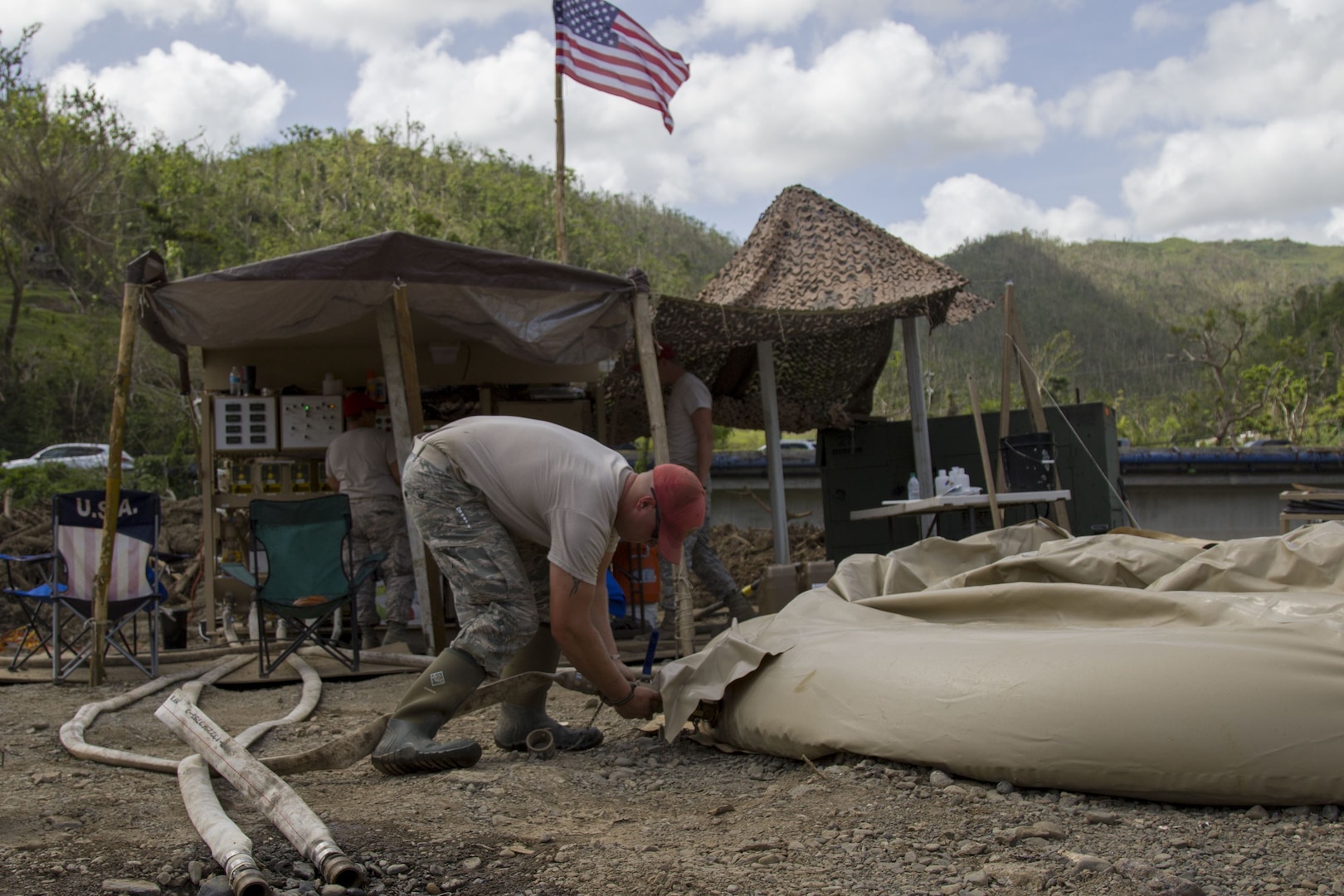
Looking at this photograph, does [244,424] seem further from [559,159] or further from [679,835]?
[679,835]

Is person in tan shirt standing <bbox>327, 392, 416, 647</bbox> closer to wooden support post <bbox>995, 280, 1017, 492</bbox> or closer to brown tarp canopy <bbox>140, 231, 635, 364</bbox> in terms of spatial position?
brown tarp canopy <bbox>140, 231, 635, 364</bbox>

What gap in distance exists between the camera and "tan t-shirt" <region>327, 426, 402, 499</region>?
6.59 m

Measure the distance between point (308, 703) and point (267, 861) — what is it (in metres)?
2.56

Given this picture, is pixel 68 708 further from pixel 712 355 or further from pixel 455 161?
pixel 455 161

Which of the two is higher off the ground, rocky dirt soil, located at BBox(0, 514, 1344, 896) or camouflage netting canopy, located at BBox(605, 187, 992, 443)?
camouflage netting canopy, located at BBox(605, 187, 992, 443)

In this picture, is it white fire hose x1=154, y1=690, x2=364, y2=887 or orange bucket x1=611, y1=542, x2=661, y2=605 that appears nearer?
white fire hose x1=154, y1=690, x2=364, y2=887

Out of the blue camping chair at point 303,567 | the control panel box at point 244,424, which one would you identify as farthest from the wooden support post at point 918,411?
the control panel box at point 244,424

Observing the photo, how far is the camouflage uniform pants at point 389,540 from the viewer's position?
6.54 metres

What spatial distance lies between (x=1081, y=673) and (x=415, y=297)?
4113 mm

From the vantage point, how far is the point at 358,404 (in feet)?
22.6

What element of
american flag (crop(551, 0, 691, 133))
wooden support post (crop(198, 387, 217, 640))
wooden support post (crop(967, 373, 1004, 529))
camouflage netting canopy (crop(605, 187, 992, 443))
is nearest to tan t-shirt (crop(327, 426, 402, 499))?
wooden support post (crop(198, 387, 217, 640))

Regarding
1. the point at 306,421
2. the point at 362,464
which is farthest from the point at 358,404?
the point at 306,421

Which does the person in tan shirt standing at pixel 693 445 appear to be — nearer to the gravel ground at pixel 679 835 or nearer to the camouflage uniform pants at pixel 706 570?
the camouflage uniform pants at pixel 706 570

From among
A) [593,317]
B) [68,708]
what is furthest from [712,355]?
[68,708]
